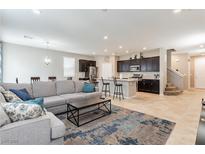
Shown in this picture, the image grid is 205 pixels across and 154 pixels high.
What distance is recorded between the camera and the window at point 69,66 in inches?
338

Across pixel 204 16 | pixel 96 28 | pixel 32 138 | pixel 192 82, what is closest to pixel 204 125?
pixel 32 138

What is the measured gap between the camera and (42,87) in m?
3.75

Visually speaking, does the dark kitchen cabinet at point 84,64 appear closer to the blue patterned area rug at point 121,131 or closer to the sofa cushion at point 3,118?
the blue patterned area rug at point 121,131

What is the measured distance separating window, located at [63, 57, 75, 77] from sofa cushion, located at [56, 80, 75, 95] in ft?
14.4

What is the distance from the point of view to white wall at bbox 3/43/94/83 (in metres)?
6.12

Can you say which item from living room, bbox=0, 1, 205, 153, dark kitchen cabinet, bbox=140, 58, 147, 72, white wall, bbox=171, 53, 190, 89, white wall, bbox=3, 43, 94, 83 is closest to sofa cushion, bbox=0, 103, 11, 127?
living room, bbox=0, 1, 205, 153

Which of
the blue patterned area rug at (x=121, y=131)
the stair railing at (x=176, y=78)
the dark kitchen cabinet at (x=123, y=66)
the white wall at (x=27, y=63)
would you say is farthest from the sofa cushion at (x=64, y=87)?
the stair railing at (x=176, y=78)

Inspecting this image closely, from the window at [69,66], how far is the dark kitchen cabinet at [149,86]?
4.84 m

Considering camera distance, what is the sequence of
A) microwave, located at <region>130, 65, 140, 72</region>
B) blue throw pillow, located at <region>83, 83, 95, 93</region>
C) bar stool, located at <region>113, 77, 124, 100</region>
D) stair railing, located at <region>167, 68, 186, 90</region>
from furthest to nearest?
microwave, located at <region>130, 65, 140, 72</region>
stair railing, located at <region>167, 68, 186, 90</region>
bar stool, located at <region>113, 77, 124, 100</region>
blue throw pillow, located at <region>83, 83, 95, 93</region>

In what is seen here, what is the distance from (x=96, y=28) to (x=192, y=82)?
31.6 feet

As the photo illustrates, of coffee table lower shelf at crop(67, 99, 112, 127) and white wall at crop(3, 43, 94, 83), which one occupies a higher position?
white wall at crop(3, 43, 94, 83)

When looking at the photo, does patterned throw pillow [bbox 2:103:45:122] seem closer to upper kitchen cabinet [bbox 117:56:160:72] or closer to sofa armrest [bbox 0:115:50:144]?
sofa armrest [bbox 0:115:50:144]

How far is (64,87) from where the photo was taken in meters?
4.26
